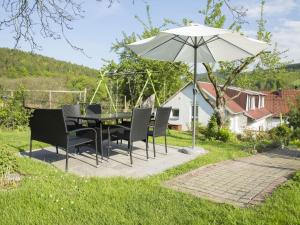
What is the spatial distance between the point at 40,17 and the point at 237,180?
3.77 metres

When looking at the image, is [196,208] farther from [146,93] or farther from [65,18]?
[146,93]

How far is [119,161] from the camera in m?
5.84

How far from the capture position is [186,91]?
29453mm

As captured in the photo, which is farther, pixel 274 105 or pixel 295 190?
pixel 274 105

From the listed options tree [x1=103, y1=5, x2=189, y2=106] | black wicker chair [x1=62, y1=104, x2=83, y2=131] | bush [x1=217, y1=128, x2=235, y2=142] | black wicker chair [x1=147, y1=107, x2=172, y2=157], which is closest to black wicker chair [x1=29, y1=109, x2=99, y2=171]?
black wicker chair [x1=62, y1=104, x2=83, y2=131]

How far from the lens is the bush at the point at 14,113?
1034cm

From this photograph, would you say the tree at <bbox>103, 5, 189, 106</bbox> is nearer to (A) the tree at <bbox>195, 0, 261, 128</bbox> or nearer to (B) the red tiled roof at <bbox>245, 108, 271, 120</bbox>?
(A) the tree at <bbox>195, 0, 261, 128</bbox>

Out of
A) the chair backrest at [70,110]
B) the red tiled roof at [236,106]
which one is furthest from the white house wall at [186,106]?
the chair backrest at [70,110]

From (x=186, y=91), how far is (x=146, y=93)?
5155 millimetres

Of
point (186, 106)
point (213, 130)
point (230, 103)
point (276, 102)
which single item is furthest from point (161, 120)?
point (276, 102)

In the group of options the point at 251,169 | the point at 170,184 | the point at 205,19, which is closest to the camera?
the point at 170,184

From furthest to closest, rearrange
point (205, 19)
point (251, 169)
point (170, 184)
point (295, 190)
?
point (205, 19)
point (251, 169)
point (170, 184)
point (295, 190)

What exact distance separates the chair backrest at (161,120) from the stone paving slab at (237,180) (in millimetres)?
1336

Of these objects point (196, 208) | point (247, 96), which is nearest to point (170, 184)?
point (196, 208)
